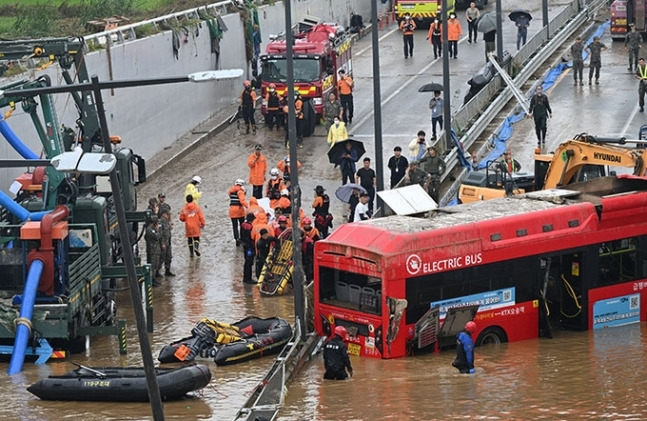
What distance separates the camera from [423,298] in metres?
24.1

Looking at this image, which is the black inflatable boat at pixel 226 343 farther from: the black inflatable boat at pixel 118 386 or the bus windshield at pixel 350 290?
the black inflatable boat at pixel 118 386

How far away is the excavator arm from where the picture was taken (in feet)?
97.5

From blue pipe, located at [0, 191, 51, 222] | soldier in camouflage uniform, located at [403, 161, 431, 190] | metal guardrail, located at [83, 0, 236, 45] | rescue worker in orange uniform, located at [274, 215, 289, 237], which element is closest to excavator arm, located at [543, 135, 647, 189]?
soldier in camouflage uniform, located at [403, 161, 431, 190]

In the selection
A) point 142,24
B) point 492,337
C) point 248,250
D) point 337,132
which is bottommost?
point 492,337

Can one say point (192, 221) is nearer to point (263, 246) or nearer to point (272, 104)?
point (263, 246)

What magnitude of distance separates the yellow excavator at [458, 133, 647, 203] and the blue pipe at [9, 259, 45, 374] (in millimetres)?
11486

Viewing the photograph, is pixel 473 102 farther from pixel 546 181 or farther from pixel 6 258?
pixel 6 258

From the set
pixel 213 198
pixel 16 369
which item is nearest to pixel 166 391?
pixel 16 369

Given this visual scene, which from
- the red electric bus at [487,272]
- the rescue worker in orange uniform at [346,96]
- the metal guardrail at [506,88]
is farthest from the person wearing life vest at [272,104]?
the red electric bus at [487,272]

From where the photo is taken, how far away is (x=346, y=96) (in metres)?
45.8

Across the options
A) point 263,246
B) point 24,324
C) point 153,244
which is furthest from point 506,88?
point 24,324

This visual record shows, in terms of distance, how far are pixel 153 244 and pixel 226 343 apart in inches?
239

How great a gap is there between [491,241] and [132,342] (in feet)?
21.5

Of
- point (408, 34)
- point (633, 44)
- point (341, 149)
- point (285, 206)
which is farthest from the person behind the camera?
point (408, 34)
